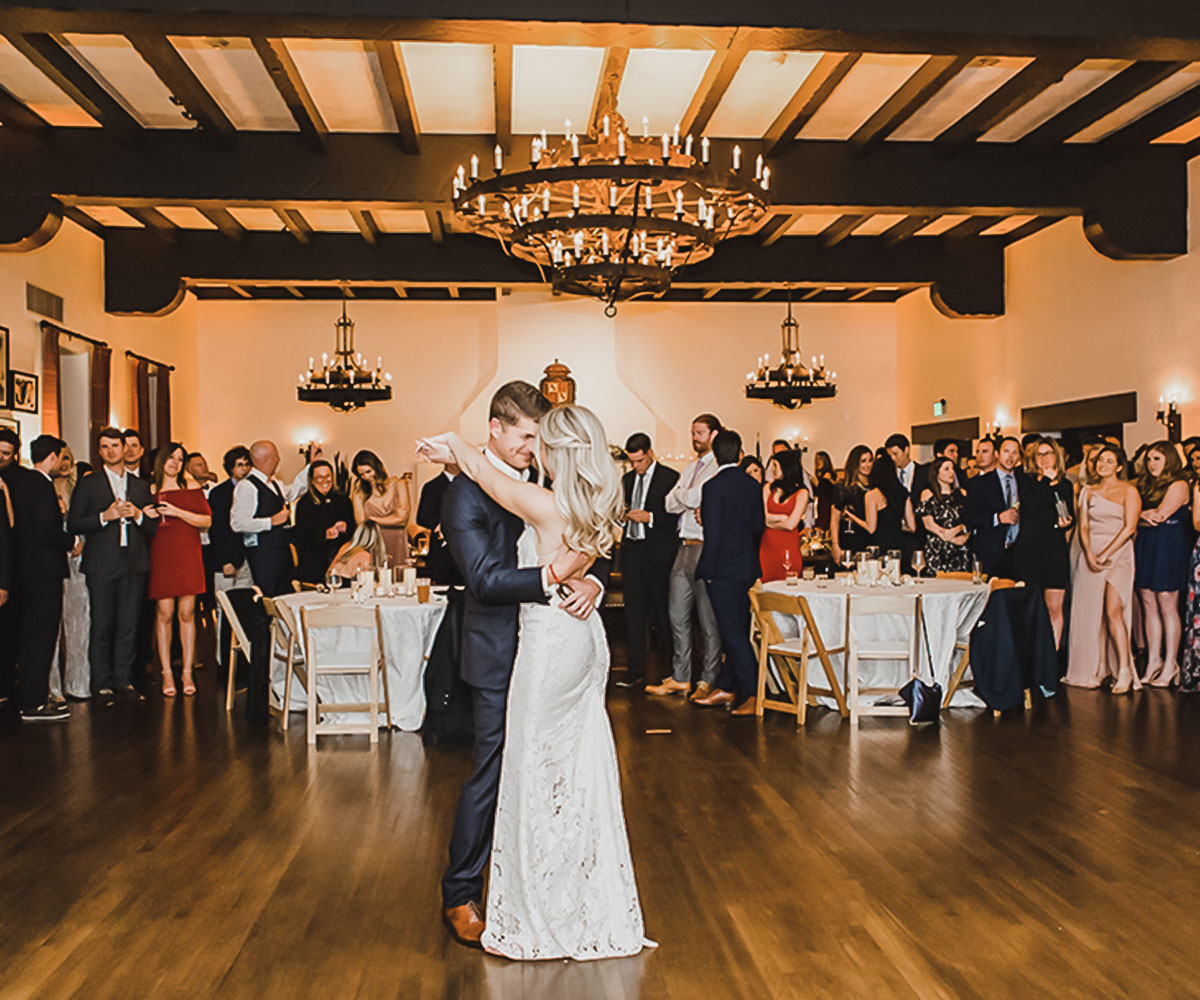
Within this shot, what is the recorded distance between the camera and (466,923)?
3.27 meters

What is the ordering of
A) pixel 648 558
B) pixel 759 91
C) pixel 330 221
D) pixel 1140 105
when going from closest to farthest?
1. pixel 648 558
2. pixel 759 91
3. pixel 1140 105
4. pixel 330 221

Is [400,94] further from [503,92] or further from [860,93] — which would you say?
[860,93]

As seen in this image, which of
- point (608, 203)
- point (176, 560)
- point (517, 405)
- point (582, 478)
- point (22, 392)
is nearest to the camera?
point (582, 478)

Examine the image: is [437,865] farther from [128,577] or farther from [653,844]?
[128,577]

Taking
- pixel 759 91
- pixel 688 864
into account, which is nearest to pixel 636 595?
pixel 759 91

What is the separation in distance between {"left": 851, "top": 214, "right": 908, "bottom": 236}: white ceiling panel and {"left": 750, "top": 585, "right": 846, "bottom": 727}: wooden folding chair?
21.1 feet

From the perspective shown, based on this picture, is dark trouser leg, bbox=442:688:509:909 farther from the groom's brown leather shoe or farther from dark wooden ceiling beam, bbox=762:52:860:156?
dark wooden ceiling beam, bbox=762:52:860:156

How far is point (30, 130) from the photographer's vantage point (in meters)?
8.34

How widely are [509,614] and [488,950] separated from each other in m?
0.94

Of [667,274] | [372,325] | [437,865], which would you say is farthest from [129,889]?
[372,325]

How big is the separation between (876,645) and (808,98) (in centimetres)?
392

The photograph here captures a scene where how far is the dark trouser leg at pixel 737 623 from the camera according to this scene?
678cm

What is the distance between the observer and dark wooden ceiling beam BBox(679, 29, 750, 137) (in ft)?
23.5

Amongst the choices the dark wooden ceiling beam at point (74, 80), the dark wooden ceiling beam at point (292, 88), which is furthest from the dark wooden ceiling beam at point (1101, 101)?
→ the dark wooden ceiling beam at point (74, 80)
